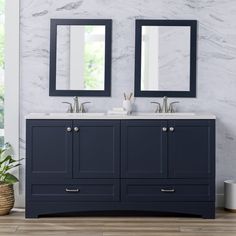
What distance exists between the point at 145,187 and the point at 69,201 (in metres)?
0.65

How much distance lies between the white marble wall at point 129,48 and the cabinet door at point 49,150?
0.48 meters

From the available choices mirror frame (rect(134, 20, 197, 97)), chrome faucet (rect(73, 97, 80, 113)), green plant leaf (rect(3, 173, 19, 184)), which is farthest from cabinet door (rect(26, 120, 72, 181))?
mirror frame (rect(134, 20, 197, 97))

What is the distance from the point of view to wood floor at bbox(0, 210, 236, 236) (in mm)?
4832

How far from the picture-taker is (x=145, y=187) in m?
5.41

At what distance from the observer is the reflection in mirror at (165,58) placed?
5.76 metres

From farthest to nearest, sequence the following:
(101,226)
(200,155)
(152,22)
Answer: (152,22)
(200,155)
(101,226)

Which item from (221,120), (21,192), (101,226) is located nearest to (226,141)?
(221,120)

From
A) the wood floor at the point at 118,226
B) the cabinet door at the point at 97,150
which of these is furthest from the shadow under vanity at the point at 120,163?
the wood floor at the point at 118,226

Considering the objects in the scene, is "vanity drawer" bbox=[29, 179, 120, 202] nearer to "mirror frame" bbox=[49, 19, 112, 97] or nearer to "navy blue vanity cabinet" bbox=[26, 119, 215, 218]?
"navy blue vanity cabinet" bbox=[26, 119, 215, 218]

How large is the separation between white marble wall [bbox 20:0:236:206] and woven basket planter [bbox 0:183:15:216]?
325 mm

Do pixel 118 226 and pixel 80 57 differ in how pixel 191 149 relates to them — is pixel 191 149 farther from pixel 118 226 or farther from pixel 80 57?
pixel 80 57

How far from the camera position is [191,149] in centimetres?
539

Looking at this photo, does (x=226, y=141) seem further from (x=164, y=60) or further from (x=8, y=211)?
(x=8, y=211)

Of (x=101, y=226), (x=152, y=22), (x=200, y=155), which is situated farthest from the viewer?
(x=152, y=22)
